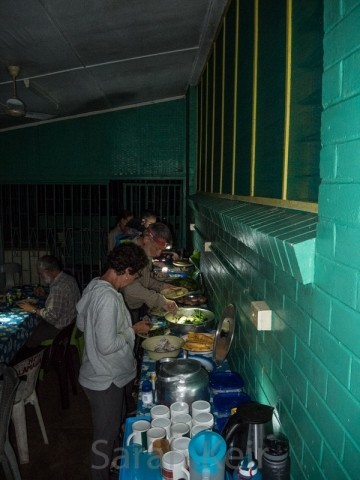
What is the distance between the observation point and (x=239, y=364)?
3.11m

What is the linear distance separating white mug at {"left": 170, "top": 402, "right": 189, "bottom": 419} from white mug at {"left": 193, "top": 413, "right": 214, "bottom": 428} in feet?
0.39

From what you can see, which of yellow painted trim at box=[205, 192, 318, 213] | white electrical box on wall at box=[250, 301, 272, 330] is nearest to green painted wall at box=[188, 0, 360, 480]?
white electrical box on wall at box=[250, 301, 272, 330]

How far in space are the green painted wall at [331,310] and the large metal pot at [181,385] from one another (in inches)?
26.5

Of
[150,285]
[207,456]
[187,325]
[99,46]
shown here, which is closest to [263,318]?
[207,456]

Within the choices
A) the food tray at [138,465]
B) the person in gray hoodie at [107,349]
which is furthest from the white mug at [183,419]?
the person in gray hoodie at [107,349]

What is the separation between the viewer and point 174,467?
6.27 feet

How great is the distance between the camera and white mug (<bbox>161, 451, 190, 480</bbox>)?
6.28ft

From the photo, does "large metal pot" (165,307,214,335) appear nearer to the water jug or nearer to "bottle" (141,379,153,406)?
"bottle" (141,379,153,406)

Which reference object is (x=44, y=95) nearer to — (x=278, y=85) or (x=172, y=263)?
(x=172, y=263)

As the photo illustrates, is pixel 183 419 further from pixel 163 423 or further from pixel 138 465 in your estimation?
pixel 138 465

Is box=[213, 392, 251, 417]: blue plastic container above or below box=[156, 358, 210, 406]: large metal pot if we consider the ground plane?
below

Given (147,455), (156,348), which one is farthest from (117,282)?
(147,455)

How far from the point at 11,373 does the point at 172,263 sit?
4.27 meters

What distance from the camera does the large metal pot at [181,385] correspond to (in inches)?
99.3
